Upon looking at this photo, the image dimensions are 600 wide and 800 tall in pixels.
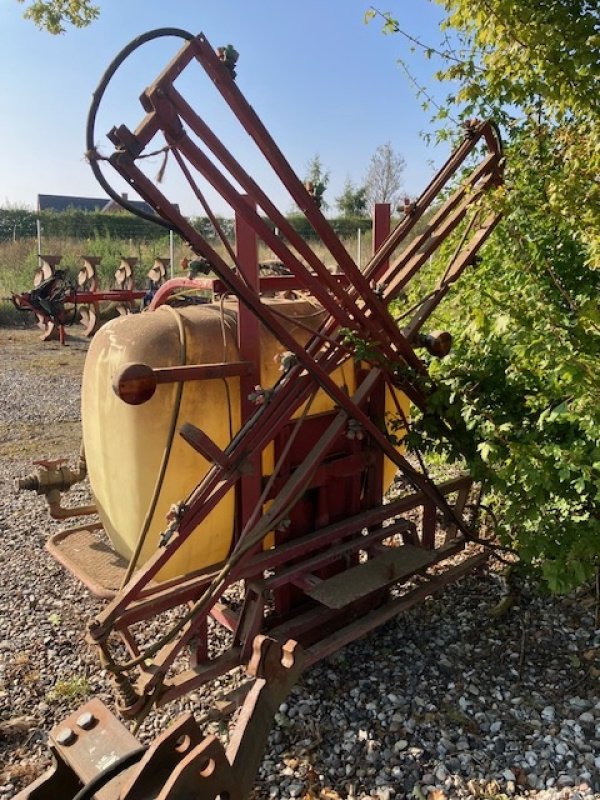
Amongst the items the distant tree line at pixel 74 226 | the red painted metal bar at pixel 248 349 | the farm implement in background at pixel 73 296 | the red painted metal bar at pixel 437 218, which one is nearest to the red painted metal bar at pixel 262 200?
the red painted metal bar at pixel 248 349

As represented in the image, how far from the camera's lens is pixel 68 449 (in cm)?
655

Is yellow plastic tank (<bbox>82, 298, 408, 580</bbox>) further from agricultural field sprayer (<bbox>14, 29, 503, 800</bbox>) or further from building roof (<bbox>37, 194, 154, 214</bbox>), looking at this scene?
building roof (<bbox>37, 194, 154, 214</bbox>)

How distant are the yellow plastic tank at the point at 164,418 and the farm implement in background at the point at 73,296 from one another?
8722mm

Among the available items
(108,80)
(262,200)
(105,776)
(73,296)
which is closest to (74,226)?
(73,296)

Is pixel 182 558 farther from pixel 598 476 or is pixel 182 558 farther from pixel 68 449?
pixel 68 449

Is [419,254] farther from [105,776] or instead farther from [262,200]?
[105,776]

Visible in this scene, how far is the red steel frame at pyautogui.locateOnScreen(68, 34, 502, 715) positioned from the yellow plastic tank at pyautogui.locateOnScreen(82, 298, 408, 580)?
0.29 ft

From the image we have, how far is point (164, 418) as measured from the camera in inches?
99.5

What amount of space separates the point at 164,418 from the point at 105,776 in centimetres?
134

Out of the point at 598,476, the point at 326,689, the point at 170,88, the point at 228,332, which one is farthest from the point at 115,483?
the point at 598,476

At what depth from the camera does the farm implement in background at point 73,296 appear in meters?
12.1

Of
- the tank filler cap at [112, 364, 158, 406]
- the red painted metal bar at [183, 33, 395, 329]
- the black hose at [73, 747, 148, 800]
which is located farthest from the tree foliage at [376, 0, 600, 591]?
the black hose at [73, 747, 148, 800]

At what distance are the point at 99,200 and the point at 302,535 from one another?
1507 inches

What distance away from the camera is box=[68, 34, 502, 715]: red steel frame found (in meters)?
→ 2.17
